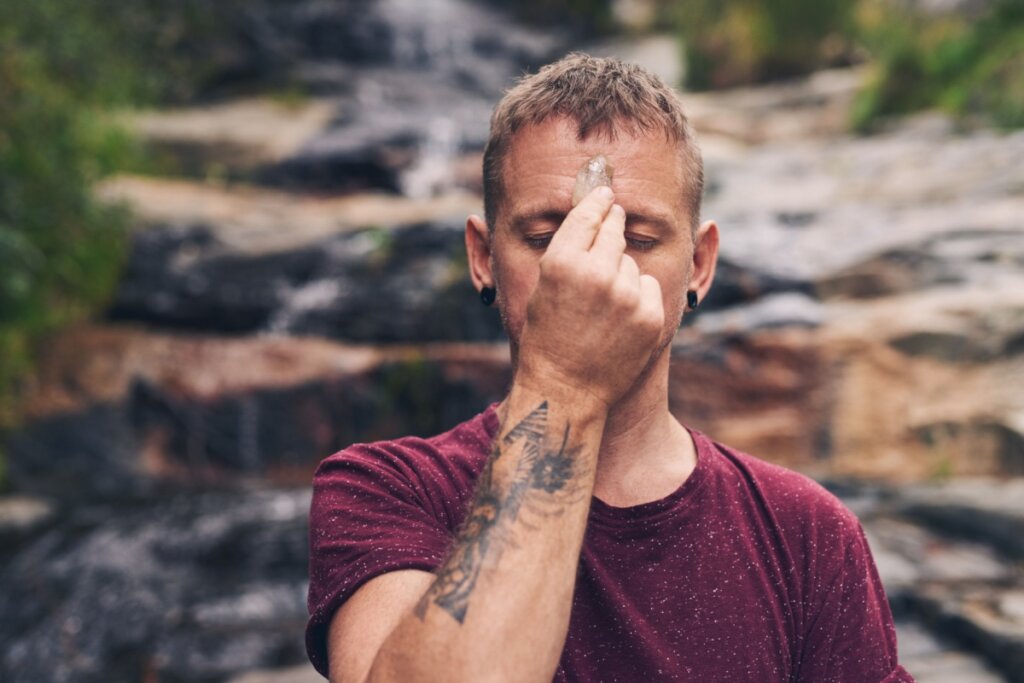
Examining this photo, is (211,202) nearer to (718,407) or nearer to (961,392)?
(718,407)

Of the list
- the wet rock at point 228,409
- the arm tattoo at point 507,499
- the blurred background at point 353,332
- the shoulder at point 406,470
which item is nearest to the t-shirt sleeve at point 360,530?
the shoulder at point 406,470

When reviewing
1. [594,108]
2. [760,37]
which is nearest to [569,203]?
[594,108]

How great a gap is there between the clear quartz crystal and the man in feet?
0.09

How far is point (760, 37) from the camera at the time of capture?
15430mm

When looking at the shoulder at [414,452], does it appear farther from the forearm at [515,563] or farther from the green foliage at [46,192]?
the green foliage at [46,192]

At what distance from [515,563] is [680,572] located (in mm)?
503

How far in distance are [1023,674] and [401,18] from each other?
59.5 feet

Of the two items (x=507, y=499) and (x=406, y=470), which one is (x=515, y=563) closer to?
(x=507, y=499)

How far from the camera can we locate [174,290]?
970cm

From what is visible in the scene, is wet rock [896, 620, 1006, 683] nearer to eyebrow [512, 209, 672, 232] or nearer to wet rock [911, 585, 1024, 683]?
wet rock [911, 585, 1024, 683]

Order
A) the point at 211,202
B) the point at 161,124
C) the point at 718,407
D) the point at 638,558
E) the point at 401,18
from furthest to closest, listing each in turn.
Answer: the point at 401,18, the point at 161,124, the point at 211,202, the point at 718,407, the point at 638,558

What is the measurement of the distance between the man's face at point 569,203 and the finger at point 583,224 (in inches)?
6.6

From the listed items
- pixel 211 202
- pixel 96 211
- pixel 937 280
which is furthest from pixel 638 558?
pixel 211 202

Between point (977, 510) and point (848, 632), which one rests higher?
point (848, 632)
